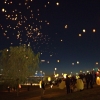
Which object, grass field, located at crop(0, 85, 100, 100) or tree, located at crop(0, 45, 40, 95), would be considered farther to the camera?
tree, located at crop(0, 45, 40, 95)

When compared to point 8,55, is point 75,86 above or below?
below

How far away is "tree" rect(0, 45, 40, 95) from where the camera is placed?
32.2 metres

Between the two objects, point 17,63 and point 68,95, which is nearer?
point 68,95

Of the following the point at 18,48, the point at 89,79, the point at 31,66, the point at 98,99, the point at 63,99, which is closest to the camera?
the point at 98,99

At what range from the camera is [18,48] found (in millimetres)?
33906

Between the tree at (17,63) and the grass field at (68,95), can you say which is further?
the tree at (17,63)

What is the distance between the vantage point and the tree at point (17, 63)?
106ft

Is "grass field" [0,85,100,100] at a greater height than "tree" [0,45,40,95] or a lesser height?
lesser

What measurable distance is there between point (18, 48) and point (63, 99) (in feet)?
56.5

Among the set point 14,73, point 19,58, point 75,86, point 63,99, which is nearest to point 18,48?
point 19,58

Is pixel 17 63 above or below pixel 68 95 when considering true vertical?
above

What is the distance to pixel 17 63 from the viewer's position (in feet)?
108

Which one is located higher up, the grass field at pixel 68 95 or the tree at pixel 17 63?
the tree at pixel 17 63

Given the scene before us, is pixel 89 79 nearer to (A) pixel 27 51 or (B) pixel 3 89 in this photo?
(A) pixel 27 51
